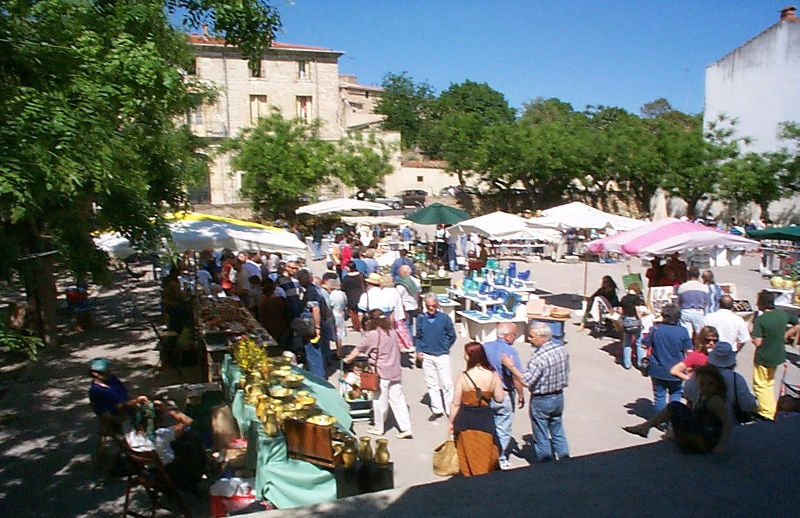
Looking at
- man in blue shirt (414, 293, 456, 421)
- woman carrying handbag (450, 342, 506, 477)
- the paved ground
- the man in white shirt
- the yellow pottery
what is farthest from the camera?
the man in white shirt

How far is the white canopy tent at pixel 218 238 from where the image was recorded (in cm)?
995

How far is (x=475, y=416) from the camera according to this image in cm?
515

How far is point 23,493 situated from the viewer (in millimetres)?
5781

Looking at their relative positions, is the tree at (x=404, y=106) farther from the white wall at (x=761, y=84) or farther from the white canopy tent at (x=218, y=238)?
the white canopy tent at (x=218, y=238)

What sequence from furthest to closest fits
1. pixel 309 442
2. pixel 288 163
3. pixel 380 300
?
1. pixel 288 163
2. pixel 380 300
3. pixel 309 442

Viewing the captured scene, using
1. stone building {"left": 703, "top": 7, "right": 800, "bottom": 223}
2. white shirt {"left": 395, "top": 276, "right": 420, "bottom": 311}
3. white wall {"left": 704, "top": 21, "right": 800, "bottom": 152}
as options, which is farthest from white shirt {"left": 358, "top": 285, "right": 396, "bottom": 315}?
white wall {"left": 704, "top": 21, "right": 800, "bottom": 152}

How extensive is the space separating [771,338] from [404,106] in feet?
198

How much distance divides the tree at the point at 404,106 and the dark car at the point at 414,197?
1728 centimetres

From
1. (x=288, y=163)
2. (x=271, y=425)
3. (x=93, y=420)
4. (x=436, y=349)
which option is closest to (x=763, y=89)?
(x=288, y=163)

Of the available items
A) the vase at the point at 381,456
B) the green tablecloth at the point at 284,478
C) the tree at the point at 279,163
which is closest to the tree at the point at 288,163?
the tree at the point at 279,163

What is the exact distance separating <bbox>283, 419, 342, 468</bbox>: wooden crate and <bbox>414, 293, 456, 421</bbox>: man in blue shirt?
2.70 meters

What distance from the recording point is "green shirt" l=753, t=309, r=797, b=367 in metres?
7.17

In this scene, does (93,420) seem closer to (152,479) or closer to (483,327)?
(152,479)

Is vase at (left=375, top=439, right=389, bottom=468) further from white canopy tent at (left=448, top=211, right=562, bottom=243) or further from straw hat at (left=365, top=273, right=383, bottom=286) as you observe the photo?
white canopy tent at (left=448, top=211, right=562, bottom=243)
